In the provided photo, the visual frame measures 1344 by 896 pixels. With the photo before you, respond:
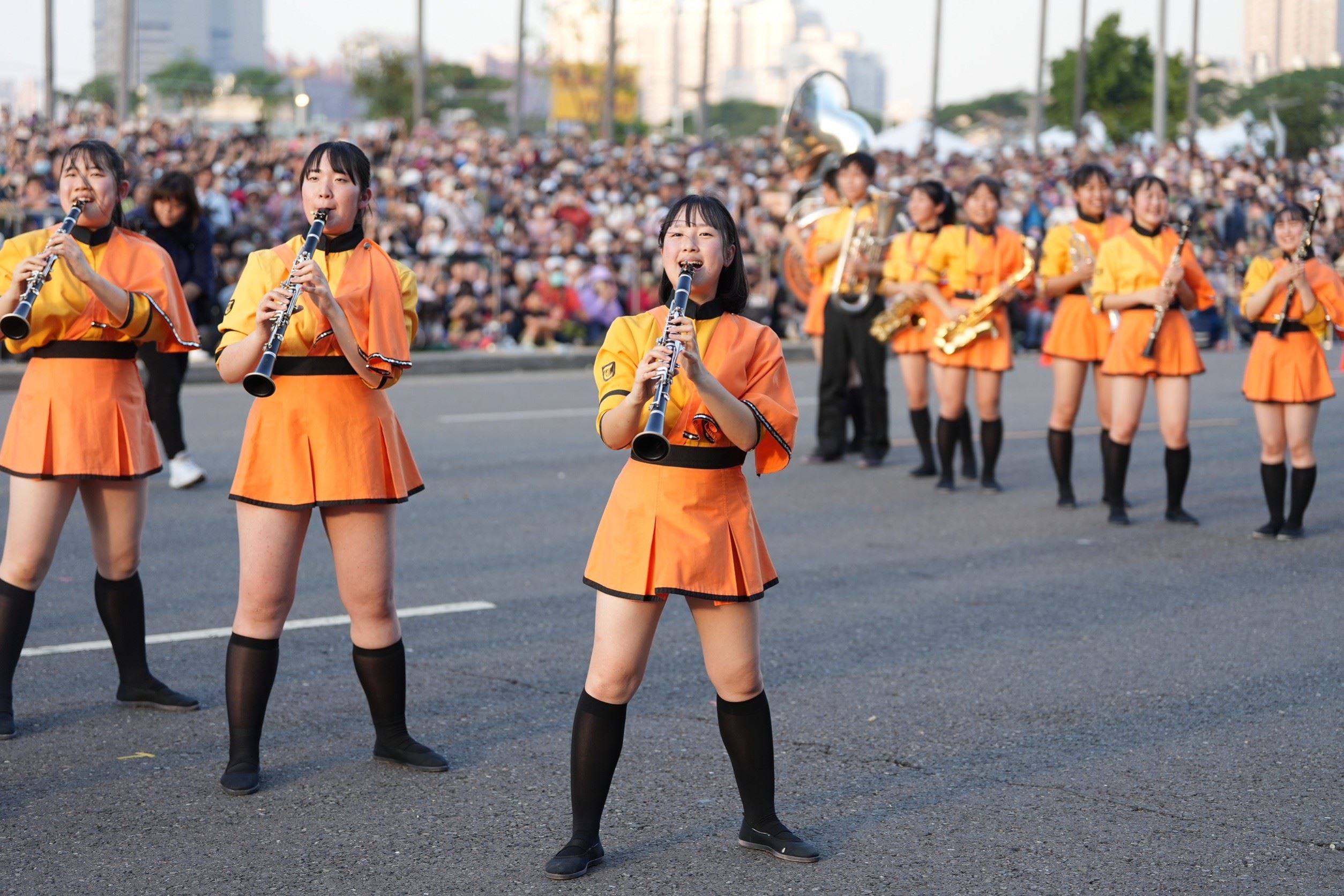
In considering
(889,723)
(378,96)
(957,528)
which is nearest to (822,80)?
(957,528)

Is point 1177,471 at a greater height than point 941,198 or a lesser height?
lesser

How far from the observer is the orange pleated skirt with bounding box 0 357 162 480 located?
486 centimetres

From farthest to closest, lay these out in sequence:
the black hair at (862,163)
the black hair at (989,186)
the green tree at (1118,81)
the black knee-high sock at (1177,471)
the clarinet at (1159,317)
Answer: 1. the green tree at (1118,81)
2. the black hair at (862,163)
3. the black hair at (989,186)
4. the black knee-high sock at (1177,471)
5. the clarinet at (1159,317)

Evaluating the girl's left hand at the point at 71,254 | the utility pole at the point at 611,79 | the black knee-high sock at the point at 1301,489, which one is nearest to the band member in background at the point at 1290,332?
the black knee-high sock at the point at 1301,489

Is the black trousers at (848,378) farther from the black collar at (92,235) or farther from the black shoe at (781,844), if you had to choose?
the black shoe at (781,844)

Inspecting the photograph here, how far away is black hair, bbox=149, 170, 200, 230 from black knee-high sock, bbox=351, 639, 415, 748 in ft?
16.0

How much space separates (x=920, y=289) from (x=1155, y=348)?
6.61 feet

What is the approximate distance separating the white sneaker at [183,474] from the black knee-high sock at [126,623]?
14.7ft

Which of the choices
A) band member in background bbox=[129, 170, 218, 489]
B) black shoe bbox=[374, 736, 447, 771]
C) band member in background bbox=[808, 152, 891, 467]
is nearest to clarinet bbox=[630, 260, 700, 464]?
black shoe bbox=[374, 736, 447, 771]

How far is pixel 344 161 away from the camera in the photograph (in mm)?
4367

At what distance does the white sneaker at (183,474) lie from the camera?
960 centimetres

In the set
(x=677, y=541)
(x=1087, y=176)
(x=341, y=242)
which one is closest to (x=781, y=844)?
(x=677, y=541)

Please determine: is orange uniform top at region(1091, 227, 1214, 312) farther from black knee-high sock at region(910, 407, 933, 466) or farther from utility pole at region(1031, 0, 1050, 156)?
utility pole at region(1031, 0, 1050, 156)

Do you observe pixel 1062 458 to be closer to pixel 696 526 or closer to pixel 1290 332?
pixel 1290 332
